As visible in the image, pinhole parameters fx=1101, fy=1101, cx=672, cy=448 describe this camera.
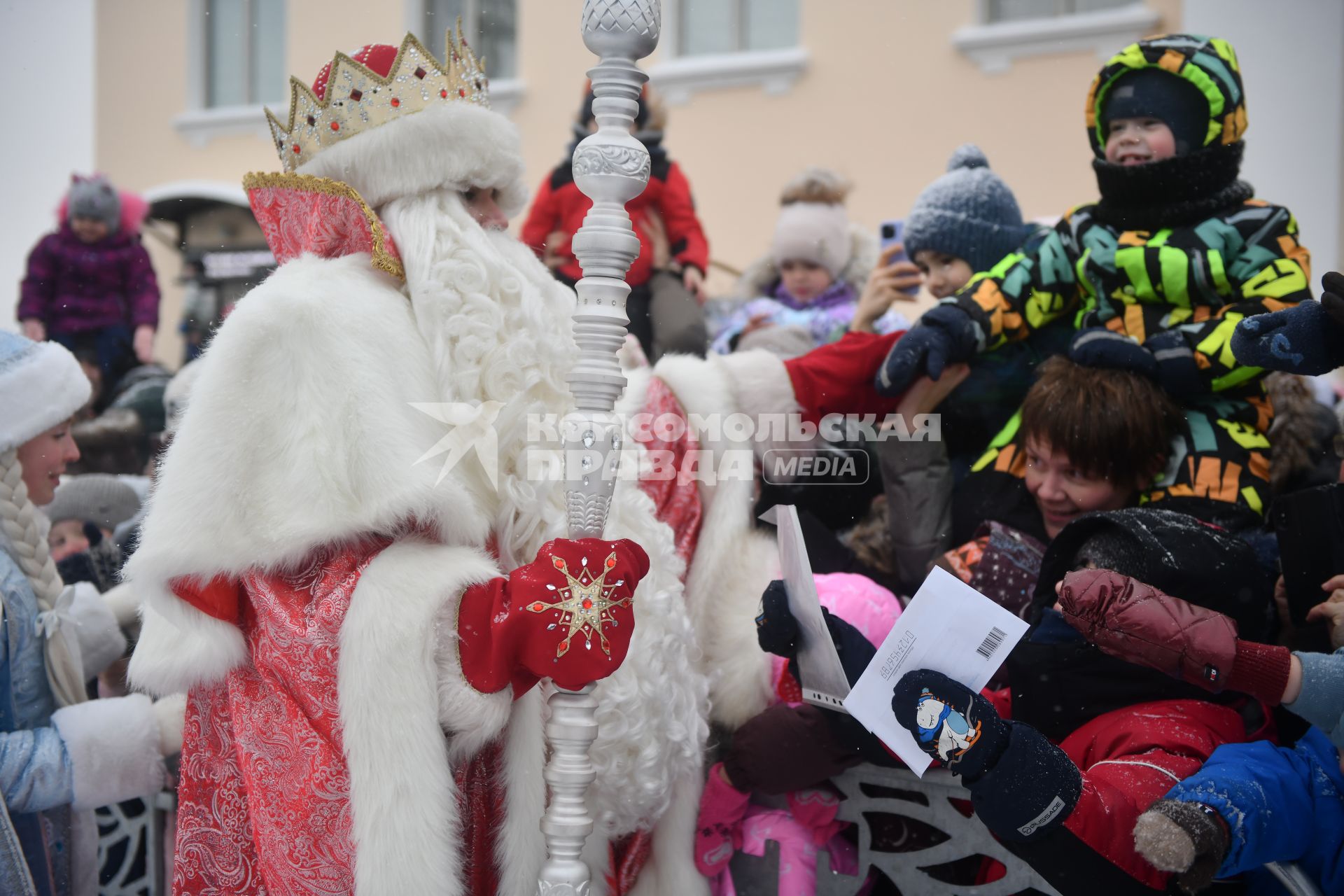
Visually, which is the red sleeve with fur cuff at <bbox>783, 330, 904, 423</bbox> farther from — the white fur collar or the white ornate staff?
the white fur collar

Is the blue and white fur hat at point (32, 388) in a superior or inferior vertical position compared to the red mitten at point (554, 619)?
superior

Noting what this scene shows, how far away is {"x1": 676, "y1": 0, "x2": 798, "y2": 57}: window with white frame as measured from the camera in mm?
6914

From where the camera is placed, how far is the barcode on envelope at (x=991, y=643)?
1507 mm

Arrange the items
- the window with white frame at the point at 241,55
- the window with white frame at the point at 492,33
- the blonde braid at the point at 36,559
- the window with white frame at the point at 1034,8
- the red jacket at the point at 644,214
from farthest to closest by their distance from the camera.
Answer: the window with white frame at the point at 241,55 → the window with white frame at the point at 492,33 → the window with white frame at the point at 1034,8 → the red jacket at the point at 644,214 → the blonde braid at the point at 36,559

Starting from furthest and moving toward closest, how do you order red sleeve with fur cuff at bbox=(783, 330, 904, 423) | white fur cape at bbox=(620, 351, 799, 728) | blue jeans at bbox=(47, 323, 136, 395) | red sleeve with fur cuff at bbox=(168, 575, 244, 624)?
1. blue jeans at bbox=(47, 323, 136, 395)
2. red sleeve with fur cuff at bbox=(783, 330, 904, 423)
3. white fur cape at bbox=(620, 351, 799, 728)
4. red sleeve with fur cuff at bbox=(168, 575, 244, 624)

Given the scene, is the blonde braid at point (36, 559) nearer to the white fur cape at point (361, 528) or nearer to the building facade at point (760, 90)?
the white fur cape at point (361, 528)

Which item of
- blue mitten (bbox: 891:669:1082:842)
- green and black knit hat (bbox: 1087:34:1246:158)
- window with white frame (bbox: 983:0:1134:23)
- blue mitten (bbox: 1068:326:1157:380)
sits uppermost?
window with white frame (bbox: 983:0:1134:23)

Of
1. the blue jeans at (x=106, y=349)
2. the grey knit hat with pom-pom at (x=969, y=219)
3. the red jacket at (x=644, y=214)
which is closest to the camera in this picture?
the grey knit hat with pom-pom at (x=969, y=219)

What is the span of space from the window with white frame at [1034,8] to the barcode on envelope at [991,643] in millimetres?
5449

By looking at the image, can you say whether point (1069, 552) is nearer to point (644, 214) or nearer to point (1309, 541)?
point (1309, 541)

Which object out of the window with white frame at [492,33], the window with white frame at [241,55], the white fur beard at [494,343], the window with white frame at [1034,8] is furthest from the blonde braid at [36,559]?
the window with white frame at [1034,8]

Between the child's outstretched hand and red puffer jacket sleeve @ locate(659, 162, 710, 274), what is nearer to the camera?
the child's outstretched hand

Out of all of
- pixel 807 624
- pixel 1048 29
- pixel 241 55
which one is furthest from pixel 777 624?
pixel 241 55

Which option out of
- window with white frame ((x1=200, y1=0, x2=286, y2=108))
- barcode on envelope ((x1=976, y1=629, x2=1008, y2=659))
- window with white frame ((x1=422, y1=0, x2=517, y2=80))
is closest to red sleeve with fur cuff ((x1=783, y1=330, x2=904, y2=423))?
barcode on envelope ((x1=976, y1=629, x2=1008, y2=659))
